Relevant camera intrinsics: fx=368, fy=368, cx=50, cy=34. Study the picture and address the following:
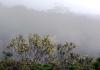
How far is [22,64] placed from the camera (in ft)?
344

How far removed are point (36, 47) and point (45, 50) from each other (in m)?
3.12

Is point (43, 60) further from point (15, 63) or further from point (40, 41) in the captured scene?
point (15, 63)

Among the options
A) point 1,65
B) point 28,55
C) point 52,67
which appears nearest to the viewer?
point 1,65

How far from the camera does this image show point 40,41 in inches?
4636

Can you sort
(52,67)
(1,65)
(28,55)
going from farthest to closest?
1. (28,55)
2. (52,67)
3. (1,65)

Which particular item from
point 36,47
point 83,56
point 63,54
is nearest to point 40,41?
point 36,47

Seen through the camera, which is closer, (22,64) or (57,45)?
(22,64)

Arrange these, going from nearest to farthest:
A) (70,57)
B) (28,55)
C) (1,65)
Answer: (1,65) < (28,55) < (70,57)

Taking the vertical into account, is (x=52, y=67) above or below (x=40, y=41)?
below

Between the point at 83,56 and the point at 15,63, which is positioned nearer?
the point at 15,63

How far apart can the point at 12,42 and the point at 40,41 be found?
892 centimetres

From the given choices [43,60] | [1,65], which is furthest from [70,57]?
[1,65]

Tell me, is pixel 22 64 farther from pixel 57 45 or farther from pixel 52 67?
pixel 57 45

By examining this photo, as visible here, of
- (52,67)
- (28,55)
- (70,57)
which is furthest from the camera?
(70,57)
